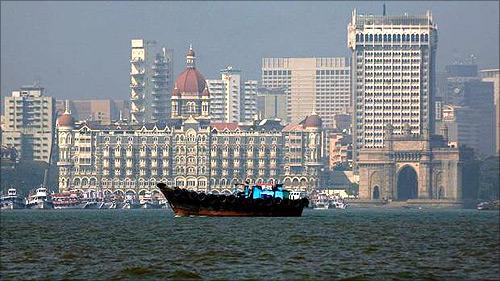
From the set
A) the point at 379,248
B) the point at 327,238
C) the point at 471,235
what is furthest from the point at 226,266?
the point at 471,235

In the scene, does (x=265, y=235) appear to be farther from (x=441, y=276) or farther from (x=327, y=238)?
(x=441, y=276)

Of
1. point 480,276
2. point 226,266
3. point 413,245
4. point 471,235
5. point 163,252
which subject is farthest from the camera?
point 471,235

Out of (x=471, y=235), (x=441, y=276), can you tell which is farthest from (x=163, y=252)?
(x=471, y=235)

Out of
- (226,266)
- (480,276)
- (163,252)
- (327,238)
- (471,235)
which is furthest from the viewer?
(471,235)

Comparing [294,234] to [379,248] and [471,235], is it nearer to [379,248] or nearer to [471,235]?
[471,235]

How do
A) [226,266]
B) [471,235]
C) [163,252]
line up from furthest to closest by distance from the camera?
[471,235] → [163,252] → [226,266]

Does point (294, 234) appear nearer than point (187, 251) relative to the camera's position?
No

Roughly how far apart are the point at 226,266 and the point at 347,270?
695 centimetres

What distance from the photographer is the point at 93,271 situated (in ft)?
298

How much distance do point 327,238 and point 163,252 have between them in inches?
1073

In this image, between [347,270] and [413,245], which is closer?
[347,270]

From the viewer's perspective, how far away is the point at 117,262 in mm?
96688

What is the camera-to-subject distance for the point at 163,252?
107938 mm

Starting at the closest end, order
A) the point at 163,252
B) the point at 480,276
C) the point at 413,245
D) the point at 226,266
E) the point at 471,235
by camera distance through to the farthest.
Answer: the point at 480,276 < the point at 226,266 < the point at 163,252 < the point at 413,245 < the point at 471,235
